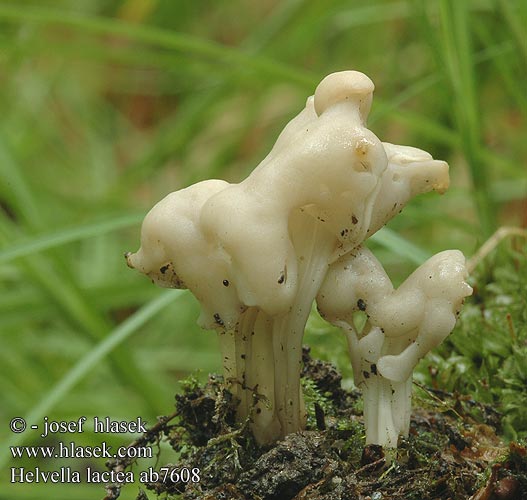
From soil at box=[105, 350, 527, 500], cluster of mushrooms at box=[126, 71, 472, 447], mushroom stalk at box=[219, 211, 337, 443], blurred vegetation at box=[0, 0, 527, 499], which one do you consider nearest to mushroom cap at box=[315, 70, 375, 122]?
cluster of mushrooms at box=[126, 71, 472, 447]

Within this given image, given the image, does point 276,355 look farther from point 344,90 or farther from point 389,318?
point 344,90

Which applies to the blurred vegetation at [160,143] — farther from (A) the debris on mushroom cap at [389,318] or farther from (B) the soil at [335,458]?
(A) the debris on mushroom cap at [389,318]

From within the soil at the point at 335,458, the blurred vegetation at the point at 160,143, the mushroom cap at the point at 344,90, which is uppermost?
the blurred vegetation at the point at 160,143

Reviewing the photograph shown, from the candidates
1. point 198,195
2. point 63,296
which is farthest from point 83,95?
point 198,195

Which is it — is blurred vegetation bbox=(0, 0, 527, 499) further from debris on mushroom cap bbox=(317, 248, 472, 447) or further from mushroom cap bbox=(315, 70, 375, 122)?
mushroom cap bbox=(315, 70, 375, 122)

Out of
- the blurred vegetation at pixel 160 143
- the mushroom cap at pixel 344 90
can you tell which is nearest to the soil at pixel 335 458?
the blurred vegetation at pixel 160 143

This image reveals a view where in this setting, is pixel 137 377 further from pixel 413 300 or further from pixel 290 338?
pixel 413 300

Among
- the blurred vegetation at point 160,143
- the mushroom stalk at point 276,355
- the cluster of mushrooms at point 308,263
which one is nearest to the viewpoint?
the cluster of mushrooms at point 308,263
